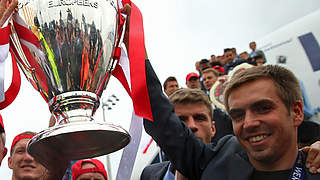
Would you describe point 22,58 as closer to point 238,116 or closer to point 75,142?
point 75,142

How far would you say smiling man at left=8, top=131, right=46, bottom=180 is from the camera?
1.98 metres

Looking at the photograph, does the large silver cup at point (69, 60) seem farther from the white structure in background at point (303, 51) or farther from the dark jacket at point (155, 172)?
the white structure in background at point (303, 51)

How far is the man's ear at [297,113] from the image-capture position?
1466 mm

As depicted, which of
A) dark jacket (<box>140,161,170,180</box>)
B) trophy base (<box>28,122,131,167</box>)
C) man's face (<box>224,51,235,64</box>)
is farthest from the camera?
man's face (<box>224,51,235,64</box>)

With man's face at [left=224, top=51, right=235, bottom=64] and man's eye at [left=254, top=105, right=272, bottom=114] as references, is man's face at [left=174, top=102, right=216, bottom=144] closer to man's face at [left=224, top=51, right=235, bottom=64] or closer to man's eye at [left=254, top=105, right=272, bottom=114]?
man's eye at [left=254, top=105, right=272, bottom=114]

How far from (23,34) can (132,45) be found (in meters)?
0.39

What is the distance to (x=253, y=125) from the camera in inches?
54.2

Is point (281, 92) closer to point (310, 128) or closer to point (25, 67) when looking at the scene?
point (25, 67)

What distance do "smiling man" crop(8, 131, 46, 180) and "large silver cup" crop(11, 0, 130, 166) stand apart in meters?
0.96

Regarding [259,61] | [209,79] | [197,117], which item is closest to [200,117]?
[197,117]

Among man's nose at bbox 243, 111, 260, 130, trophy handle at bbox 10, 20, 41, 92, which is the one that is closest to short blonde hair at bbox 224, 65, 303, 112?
man's nose at bbox 243, 111, 260, 130

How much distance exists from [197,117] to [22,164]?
46.8 inches

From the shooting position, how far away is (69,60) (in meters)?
1.07

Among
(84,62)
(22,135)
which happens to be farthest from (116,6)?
(22,135)
